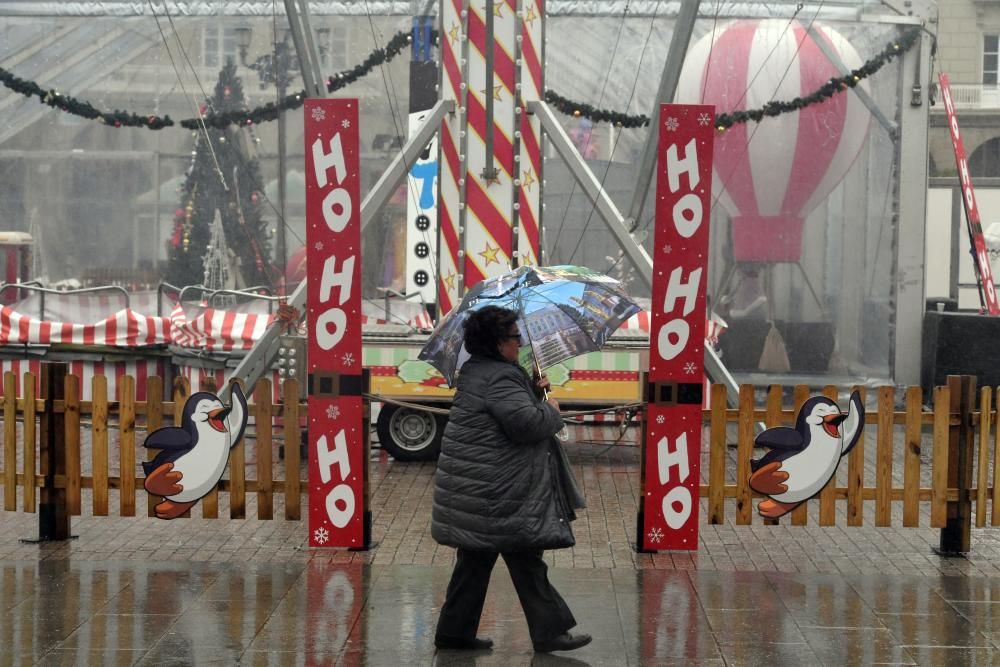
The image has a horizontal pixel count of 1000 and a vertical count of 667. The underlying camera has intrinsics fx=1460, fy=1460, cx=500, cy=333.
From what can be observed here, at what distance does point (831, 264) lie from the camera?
1578 centimetres

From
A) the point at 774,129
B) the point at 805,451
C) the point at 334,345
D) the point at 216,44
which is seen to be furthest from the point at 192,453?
the point at 774,129

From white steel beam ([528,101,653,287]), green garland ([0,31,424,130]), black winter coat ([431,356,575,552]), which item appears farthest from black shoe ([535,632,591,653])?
green garland ([0,31,424,130])

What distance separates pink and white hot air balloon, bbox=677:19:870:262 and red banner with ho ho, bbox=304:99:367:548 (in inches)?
305

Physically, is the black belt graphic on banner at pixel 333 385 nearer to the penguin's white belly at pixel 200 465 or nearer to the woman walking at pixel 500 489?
the penguin's white belly at pixel 200 465

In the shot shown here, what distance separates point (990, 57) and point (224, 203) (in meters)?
32.0

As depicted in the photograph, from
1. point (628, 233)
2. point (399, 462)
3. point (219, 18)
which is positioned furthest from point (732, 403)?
point (219, 18)

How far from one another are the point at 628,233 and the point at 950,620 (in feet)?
15.7

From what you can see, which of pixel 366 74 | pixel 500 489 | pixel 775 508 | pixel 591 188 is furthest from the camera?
pixel 366 74

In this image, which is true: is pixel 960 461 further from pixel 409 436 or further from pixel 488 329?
pixel 409 436

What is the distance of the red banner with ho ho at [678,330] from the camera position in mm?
8266

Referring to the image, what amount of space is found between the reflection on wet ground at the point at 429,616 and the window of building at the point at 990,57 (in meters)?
36.0

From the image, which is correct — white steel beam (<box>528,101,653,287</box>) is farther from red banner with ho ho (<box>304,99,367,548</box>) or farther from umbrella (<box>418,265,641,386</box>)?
umbrella (<box>418,265,641,386</box>)

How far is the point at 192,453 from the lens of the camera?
8.30m

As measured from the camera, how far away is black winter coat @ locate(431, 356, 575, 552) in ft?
20.4
